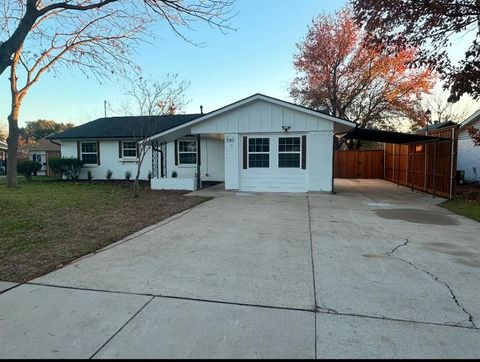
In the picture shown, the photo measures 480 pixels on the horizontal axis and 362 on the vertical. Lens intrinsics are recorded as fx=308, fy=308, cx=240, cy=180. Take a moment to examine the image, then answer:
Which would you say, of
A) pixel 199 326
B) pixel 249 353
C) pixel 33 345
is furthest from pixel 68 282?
pixel 249 353

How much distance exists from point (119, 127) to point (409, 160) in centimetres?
1722

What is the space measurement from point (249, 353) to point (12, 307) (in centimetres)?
246

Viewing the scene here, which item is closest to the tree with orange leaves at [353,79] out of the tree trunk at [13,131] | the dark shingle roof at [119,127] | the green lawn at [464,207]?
the dark shingle roof at [119,127]

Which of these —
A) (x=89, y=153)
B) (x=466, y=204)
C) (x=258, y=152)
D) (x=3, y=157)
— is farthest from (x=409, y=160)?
(x=3, y=157)

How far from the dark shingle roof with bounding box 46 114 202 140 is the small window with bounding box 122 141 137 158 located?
576 millimetres

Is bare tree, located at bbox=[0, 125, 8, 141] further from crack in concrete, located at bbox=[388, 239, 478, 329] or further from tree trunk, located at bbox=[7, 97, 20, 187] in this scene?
crack in concrete, located at bbox=[388, 239, 478, 329]

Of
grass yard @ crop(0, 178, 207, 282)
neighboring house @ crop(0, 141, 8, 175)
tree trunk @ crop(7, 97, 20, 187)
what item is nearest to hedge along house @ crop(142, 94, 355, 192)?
Result: grass yard @ crop(0, 178, 207, 282)

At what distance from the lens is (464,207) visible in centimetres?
980

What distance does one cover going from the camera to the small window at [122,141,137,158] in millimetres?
18430

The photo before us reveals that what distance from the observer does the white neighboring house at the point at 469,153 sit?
1693cm

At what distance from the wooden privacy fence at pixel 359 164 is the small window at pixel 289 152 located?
1171 cm

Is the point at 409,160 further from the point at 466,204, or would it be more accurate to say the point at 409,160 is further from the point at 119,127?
the point at 119,127

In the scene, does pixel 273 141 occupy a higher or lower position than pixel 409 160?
higher

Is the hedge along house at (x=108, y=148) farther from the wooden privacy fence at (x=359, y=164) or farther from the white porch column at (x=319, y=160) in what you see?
the wooden privacy fence at (x=359, y=164)
